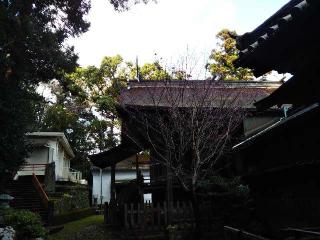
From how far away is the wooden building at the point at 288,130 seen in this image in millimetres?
3725

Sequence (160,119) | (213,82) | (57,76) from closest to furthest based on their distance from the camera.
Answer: (160,119), (213,82), (57,76)

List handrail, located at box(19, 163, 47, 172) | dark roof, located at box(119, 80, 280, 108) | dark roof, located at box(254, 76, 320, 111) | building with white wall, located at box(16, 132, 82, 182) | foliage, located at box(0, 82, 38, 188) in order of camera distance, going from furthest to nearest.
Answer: building with white wall, located at box(16, 132, 82, 182) < handrail, located at box(19, 163, 47, 172) < dark roof, located at box(119, 80, 280, 108) < foliage, located at box(0, 82, 38, 188) < dark roof, located at box(254, 76, 320, 111)

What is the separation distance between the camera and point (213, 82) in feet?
52.7

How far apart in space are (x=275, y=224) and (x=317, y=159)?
3575mm

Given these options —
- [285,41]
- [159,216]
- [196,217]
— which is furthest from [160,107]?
[285,41]

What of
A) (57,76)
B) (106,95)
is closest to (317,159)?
(57,76)

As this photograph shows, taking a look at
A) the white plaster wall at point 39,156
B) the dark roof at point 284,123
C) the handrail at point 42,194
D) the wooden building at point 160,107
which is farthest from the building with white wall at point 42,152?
the dark roof at point 284,123

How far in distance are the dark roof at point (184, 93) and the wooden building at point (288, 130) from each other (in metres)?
2.73

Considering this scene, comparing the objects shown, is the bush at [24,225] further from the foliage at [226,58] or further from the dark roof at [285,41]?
the foliage at [226,58]

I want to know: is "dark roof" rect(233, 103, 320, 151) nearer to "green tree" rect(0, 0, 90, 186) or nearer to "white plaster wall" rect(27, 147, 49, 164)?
"green tree" rect(0, 0, 90, 186)

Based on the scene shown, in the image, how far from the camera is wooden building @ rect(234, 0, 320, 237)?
147 inches

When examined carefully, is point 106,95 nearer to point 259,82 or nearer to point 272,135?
point 259,82

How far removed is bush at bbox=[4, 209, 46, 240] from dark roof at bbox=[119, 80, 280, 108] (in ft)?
17.9

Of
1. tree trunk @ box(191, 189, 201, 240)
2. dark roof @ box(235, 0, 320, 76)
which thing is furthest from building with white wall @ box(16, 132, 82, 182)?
dark roof @ box(235, 0, 320, 76)
